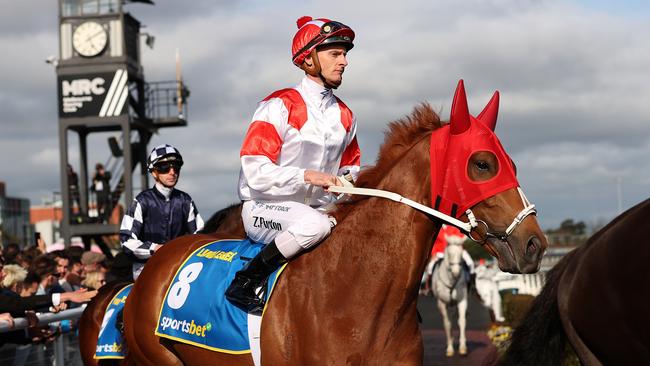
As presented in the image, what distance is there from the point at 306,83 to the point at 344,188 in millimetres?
613

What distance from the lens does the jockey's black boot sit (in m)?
3.52

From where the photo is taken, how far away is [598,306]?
4.33 m

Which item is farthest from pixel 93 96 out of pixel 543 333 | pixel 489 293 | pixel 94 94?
pixel 543 333

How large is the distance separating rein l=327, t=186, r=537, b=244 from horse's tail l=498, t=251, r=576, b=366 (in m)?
1.77

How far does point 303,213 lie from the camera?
359 centimetres

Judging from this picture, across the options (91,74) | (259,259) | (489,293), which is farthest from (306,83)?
(91,74)

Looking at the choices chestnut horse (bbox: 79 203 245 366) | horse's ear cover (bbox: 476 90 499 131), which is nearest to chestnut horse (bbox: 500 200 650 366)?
horse's ear cover (bbox: 476 90 499 131)

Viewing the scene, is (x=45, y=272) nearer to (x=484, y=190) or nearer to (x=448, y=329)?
(x=484, y=190)

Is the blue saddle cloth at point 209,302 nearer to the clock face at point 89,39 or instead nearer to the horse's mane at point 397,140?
the horse's mane at point 397,140

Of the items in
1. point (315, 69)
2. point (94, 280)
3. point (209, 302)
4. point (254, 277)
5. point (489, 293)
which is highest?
point (315, 69)

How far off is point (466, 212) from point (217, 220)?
108 inches

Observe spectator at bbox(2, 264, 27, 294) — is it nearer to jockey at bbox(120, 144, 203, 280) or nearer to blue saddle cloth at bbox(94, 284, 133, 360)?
jockey at bbox(120, 144, 203, 280)

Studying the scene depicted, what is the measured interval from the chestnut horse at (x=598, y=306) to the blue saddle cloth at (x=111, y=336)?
233 centimetres

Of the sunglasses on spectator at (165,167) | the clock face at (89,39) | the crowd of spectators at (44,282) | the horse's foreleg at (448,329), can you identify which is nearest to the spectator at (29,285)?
the crowd of spectators at (44,282)
